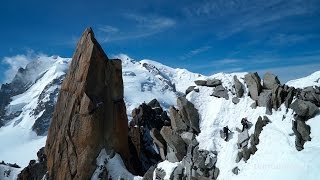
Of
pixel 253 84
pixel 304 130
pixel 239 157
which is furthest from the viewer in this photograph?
pixel 253 84

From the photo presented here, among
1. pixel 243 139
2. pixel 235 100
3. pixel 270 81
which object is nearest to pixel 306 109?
pixel 243 139

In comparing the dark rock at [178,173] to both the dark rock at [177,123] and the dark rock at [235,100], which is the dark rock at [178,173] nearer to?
the dark rock at [177,123]

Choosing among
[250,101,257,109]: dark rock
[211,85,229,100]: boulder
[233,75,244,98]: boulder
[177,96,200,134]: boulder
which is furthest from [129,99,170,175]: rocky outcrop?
[250,101,257,109]: dark rock

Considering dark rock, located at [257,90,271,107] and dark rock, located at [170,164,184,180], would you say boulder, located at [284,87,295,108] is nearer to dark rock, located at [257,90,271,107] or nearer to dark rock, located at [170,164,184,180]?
dark rock, located at [257,90,271,107]

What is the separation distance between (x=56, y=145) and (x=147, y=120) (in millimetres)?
23975

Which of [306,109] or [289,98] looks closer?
[306,109]

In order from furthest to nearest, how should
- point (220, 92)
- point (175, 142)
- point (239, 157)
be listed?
point (220, 92) < point (175, 142) < point (239, 157)

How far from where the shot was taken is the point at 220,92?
40969 millimetres

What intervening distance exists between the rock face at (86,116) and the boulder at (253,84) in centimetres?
1575

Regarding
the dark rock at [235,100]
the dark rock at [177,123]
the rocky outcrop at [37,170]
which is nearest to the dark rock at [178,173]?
the dark rock at [177,123]

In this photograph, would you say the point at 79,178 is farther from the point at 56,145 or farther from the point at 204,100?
the point at 204,100

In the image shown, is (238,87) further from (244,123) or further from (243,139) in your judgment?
(243,139)

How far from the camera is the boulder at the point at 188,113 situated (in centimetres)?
3938

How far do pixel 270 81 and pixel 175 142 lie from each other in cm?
1074
